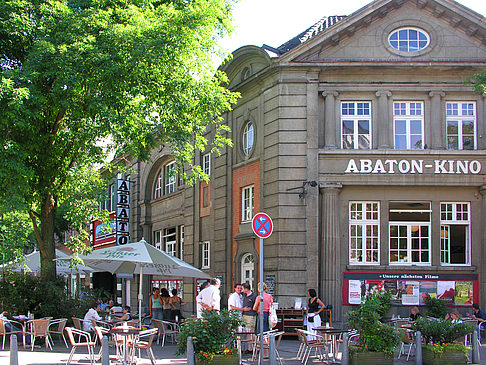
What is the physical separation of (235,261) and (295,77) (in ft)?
24.5

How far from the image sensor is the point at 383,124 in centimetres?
2277

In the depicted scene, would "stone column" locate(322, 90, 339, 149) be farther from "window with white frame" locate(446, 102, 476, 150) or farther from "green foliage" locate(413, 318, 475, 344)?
"green foliage" locate(413, 318, 475, 344)

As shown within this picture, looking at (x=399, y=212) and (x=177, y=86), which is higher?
(x=177, y=86)

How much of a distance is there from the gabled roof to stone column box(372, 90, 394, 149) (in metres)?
3.25

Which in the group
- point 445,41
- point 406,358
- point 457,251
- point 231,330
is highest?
point 445,41

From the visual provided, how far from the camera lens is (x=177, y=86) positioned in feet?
62.6

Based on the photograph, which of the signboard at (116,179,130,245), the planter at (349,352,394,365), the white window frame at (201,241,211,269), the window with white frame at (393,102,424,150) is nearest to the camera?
the planter at (349,352,394,365)

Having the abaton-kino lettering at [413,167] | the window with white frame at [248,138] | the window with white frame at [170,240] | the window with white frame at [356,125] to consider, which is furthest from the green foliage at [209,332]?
the window with white frame at [170,240]

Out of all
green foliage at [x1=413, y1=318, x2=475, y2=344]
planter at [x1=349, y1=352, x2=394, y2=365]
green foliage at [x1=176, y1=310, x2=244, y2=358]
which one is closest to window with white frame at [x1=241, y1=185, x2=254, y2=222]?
green foliage at [x1=413, y1=318, x2=475, y2=344]

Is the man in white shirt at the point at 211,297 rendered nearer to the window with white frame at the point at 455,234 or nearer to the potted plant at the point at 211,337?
the potted plant at the point at 211,337

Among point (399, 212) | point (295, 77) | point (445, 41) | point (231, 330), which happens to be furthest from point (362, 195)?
point (231, 330)

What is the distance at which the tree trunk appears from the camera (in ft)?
65.5

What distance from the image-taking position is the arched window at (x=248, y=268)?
2497cm

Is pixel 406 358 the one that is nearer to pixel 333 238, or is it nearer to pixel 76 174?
pixel 333 238
